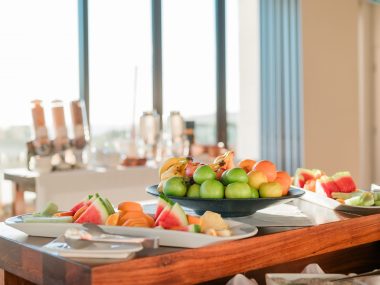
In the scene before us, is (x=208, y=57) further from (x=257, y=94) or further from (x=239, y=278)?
(x=239, y=278)

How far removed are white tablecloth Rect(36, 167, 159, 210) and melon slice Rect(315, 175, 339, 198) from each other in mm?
1590

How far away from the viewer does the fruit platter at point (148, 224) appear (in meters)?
1.29

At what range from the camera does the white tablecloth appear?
10.4 ft

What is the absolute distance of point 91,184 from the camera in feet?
11.0

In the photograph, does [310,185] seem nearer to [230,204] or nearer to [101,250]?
[230,204]

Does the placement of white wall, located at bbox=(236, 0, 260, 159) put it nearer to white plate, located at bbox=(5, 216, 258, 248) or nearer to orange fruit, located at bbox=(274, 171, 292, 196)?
orange fruit, located at bbox=(274, 171, 292, 196)

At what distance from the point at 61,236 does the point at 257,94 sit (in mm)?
3959

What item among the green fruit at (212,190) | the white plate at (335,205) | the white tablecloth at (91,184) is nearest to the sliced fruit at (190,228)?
the green fruit at (212,190)

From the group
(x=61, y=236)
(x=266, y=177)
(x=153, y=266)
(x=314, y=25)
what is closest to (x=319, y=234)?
(x=266, y=177)

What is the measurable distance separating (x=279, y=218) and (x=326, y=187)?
38 cm

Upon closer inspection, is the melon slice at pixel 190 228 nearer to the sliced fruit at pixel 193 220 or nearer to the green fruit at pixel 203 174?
the sliced fruit at pixel 193 220

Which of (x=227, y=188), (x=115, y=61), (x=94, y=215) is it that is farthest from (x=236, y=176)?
(x=115, y=61)

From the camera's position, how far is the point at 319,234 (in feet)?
5.04

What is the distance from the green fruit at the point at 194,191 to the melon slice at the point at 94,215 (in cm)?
25
